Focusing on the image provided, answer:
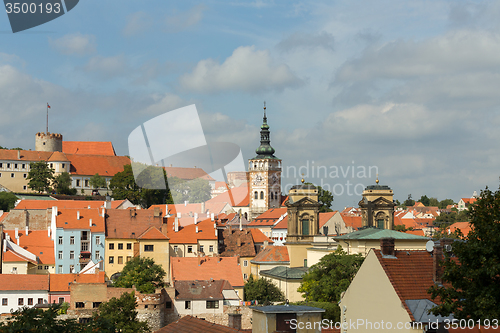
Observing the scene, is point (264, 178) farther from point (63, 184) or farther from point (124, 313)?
point (124, 313)

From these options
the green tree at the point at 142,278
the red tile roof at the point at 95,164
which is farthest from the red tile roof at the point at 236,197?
the green tree at the point at 142,278

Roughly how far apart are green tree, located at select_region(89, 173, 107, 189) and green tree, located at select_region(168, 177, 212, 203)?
34.6ft

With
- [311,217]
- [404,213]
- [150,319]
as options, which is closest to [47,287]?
[150,319]

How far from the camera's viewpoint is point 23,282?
5456 cm

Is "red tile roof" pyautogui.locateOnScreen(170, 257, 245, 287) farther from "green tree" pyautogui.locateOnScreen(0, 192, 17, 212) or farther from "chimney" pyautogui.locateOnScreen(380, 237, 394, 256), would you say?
"green tree" pyautogui.locateOnScreen(0, 192, 17, 212)

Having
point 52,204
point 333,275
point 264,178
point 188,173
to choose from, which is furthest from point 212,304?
point 188,173

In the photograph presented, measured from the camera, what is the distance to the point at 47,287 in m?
54.8

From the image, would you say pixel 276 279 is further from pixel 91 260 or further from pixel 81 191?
pixel 81 191

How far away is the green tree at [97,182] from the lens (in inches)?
4338

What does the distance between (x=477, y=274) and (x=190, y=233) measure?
5393cm

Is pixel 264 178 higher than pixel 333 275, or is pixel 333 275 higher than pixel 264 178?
pixel 264 178

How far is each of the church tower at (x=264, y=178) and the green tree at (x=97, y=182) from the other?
82.9 feet

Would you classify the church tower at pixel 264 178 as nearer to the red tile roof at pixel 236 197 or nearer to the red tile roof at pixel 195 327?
the red tile roof at pixel 236 197

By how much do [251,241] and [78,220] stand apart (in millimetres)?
16329
